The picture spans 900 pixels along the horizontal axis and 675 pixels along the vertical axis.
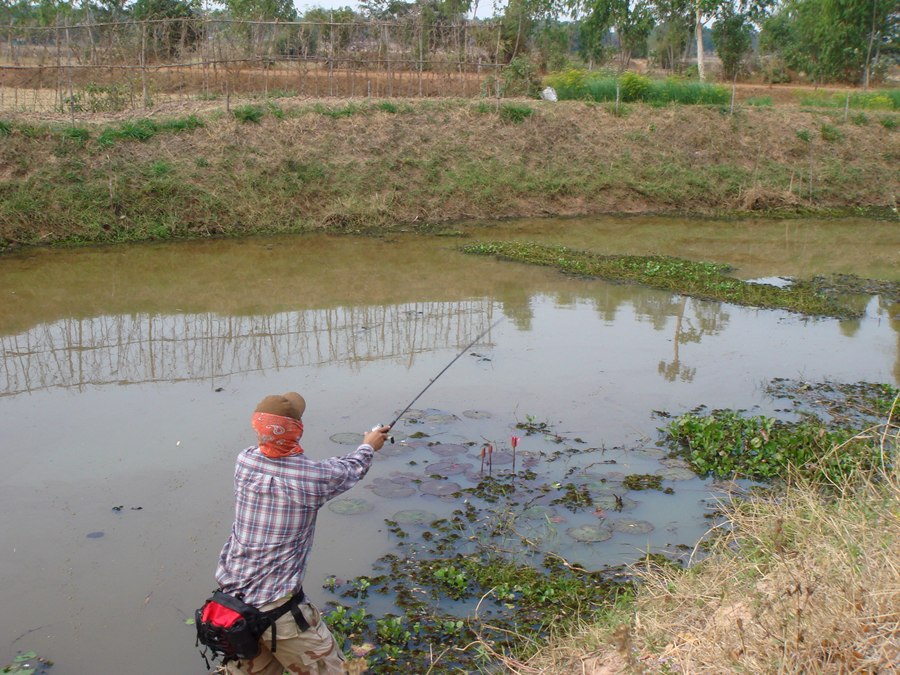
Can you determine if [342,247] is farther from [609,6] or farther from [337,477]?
[609,6]

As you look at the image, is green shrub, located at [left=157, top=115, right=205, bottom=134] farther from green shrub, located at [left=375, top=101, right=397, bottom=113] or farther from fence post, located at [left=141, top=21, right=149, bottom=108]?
green shrub, located at [left=375, top=101, right=397, bottom=113]

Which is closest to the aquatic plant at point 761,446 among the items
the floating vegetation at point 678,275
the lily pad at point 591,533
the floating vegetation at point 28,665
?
the lily pad at point 591,533

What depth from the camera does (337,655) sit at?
12.2 ft

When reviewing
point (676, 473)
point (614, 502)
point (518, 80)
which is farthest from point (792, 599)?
point (518, 80)

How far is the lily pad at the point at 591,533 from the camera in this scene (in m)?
5.66

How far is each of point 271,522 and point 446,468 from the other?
3.24 m

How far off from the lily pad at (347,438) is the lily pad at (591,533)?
2075 mm

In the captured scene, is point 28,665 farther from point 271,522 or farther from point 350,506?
point 350,506

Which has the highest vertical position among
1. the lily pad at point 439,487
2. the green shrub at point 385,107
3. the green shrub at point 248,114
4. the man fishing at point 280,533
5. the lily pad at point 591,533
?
the green shrub at point 385,107

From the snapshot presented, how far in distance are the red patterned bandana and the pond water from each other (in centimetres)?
161

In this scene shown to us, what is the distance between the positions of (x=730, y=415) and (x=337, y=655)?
4797mm

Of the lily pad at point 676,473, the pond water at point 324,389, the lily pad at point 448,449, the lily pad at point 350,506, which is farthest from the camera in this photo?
the lily pad at point 448,449

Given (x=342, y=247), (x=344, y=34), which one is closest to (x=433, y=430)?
(x=342, y=247)

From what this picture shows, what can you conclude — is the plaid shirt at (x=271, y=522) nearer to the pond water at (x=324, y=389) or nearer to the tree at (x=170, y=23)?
the pond water at (x=324, y=389)
